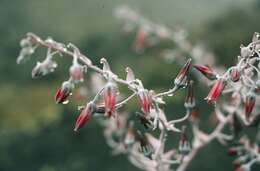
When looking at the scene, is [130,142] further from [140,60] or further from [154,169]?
[140,60]

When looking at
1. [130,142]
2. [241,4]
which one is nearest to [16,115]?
[130,142]

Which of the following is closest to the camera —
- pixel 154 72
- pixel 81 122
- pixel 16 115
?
pixel 81 122

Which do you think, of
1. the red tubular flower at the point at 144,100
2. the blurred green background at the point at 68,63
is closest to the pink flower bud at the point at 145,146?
the red tubular flower at the point at 144,100

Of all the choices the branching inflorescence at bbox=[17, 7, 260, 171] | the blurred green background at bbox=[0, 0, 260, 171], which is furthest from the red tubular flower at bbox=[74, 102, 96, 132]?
the blurred green background at bbox=[0, 0, 260, 171]

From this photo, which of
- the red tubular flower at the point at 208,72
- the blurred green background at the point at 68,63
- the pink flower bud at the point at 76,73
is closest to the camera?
the pink flower bud at the point at 76,73

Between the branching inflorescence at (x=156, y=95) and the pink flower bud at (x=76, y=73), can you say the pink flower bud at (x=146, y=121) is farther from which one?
the pink flower bud at (x=76, y=73)

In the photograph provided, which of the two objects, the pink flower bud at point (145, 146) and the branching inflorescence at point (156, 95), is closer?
the branching inflorescence at point (156, 95)
